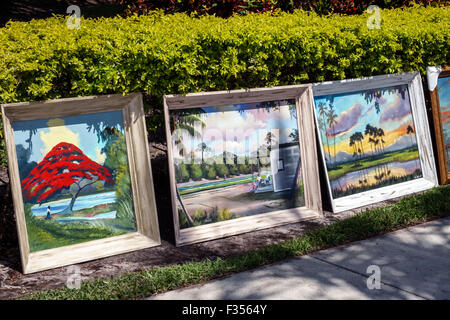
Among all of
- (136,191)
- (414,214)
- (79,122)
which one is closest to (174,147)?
(136,191)

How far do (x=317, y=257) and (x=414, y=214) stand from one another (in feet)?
5.24

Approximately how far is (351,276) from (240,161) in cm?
181

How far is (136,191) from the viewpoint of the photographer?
4.53 m

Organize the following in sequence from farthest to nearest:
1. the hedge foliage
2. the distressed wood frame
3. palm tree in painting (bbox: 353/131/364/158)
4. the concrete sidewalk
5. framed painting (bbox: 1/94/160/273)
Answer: the hedge foliage, the distressed wood frame, palm tree in painting (bbox: 353/131/364/158), framed painting (bbox: 1/94/160/273), the concrete sidewalk

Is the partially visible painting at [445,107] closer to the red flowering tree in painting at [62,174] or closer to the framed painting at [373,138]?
the framed painting at [373,138]

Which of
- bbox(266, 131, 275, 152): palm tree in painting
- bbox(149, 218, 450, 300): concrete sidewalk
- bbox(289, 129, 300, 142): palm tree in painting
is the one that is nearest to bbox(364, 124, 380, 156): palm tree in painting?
bbox(289, 129, 300, 142): palm tree in painting

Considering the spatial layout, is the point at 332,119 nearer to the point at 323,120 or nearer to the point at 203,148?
the point at 323,120

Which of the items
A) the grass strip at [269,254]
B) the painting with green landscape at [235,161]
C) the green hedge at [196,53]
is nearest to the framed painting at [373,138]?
the green hedge at [196,53]

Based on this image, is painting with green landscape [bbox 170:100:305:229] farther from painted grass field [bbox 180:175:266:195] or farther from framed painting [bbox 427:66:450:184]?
framed painting [bbox 427:66:450:184]

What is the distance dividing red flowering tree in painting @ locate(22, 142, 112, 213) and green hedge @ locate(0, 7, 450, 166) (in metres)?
0.56

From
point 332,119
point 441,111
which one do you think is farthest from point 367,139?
point 441,111

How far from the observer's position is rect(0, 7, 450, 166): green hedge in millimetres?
4156

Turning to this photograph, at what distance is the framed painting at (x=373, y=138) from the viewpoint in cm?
555
